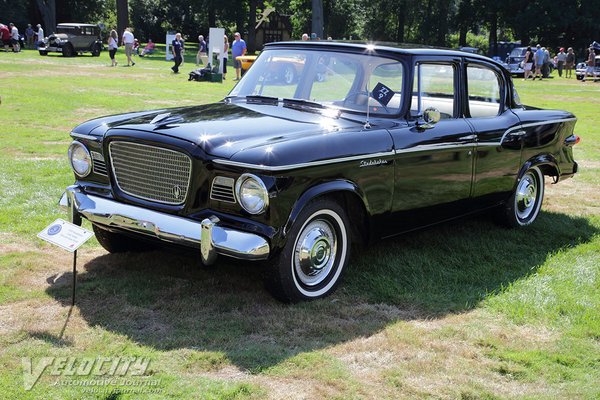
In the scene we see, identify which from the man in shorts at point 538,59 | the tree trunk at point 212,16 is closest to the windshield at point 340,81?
the man in shorts at point 538,59

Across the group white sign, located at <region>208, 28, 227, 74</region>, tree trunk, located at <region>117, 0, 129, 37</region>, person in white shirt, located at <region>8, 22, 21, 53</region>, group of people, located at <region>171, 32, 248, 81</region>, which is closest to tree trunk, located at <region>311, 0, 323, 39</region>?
group of people, located at <region>171, 32, 248, 81</region>

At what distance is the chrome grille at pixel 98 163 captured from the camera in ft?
16.7

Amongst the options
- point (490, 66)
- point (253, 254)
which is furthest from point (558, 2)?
point (253, 254)

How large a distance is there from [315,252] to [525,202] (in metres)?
3.21

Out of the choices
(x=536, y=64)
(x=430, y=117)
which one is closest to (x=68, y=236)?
(x=430, y=117)

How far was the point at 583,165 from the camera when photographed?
1067cm

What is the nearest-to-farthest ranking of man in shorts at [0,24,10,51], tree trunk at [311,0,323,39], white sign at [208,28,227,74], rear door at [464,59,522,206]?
rear door at [464,59,522,206]
white sign at [208,28,227,74]
man in shorts at [0,24,10,51]
tree trunk at [311,0,323,39]

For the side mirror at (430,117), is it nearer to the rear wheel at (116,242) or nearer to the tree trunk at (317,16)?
the rear wheel at (116,242)

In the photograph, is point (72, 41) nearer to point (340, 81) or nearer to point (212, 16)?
point (212, 16)

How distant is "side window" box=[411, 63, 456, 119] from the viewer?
5.58 metres

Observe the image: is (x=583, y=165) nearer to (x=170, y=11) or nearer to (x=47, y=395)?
(x=47, y=395)

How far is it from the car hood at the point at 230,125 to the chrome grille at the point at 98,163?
153 millimetres

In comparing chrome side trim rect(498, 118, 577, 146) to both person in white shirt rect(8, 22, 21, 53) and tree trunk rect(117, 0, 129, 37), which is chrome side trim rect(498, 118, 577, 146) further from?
tree trunk rect(117, 0, 129, 37)

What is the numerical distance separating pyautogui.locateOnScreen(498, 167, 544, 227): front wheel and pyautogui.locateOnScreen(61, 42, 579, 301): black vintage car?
0.19 m
